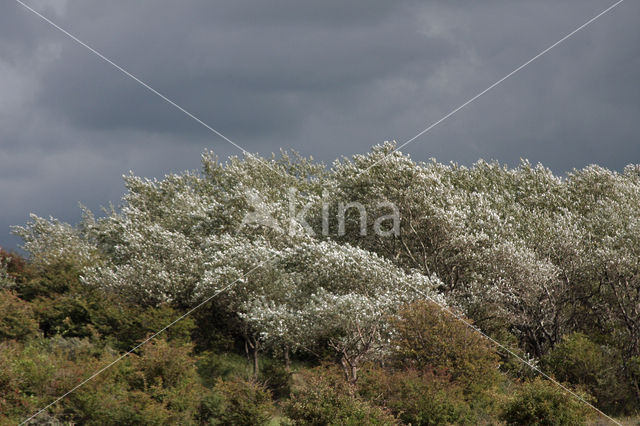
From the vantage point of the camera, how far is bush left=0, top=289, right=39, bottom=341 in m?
33.7

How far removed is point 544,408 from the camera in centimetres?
2077

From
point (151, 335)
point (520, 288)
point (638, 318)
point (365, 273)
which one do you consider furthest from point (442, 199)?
point (151, 335)

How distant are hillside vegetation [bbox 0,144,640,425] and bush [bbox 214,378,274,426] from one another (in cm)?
5

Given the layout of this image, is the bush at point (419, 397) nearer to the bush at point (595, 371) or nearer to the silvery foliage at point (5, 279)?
the bush at point (595, 371)

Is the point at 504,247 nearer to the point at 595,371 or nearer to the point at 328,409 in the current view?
the point at 595,371

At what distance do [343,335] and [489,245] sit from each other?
11356 mm

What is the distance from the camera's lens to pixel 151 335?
3212cm

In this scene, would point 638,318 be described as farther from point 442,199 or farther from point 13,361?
point 13,361

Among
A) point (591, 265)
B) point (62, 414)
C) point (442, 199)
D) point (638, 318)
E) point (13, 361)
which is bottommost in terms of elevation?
point (62, 414)

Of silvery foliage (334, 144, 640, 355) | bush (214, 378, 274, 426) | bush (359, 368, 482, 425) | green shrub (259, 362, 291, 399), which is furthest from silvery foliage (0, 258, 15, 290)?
bush (359, 368, 482, 425)

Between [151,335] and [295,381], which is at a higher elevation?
[151,335]

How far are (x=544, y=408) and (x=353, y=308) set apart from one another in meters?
7.83

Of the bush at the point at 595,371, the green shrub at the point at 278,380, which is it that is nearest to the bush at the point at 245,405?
the green shrub at the point at 278,380

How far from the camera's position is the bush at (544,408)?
20.8 m
